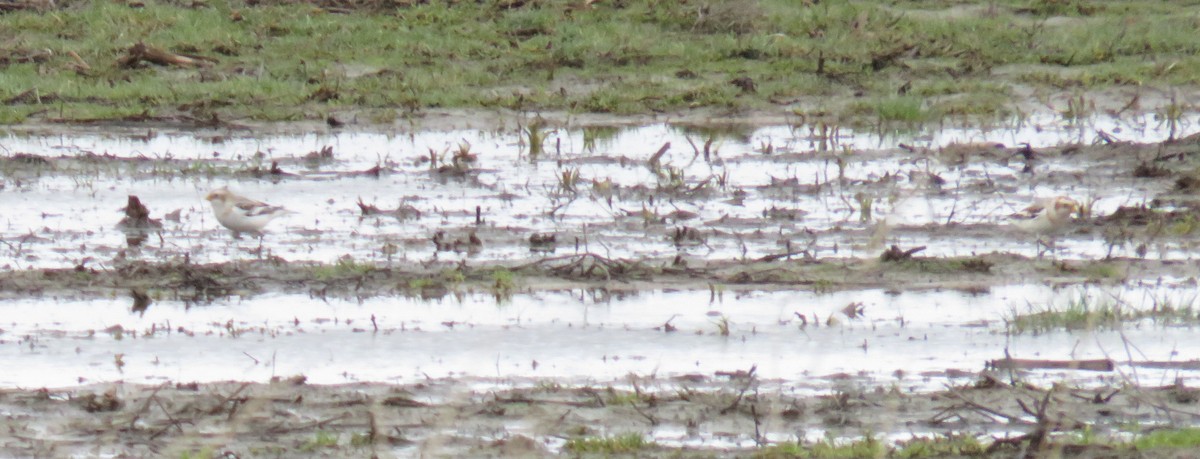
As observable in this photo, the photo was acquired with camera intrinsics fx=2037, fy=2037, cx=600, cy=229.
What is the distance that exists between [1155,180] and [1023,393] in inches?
249

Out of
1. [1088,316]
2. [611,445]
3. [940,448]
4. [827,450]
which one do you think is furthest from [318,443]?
[1088,316]

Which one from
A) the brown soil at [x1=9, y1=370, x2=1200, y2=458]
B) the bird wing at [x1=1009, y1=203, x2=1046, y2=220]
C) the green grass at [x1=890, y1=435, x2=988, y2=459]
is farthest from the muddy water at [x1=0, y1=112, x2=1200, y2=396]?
the green grass at [x1=890, y1=435, x2=988, y2=459]

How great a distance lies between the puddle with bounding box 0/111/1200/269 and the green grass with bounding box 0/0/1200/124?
0.99 meters

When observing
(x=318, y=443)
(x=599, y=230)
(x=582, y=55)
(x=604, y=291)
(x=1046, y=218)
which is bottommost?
(x=318, y=443)

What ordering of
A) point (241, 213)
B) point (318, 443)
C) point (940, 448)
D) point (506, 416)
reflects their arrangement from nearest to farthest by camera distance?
point (940, 448), point (318, 443), point (506, 416), point (241, 213)

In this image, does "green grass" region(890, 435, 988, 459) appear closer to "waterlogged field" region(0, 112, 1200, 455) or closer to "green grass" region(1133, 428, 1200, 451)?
"waterlogged field" region(0, 112, 1200, 455)

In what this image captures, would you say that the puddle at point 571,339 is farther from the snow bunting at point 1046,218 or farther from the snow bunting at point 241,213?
the snow bunting at point 241,213

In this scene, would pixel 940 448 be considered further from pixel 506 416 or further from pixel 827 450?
pixel 506 416

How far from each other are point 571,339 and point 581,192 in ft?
13.9

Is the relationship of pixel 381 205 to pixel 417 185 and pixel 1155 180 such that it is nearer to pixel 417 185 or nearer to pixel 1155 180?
pixel 417 185

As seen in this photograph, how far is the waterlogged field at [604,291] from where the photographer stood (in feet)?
20.2

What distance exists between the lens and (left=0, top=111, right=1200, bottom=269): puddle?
401 inches

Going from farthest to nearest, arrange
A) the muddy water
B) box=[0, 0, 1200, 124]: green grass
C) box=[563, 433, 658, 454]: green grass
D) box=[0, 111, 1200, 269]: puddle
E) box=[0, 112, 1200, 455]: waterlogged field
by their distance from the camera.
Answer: box=[0, 0, 1200, 124]: green grass, box=[0, 111, 1200, 269]: puddle, the muddy water, box=[0, 112, 1200, 455]: waterlogged field, box=[563, 433, 658, 454]: green grass

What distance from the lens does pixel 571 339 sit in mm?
7871
